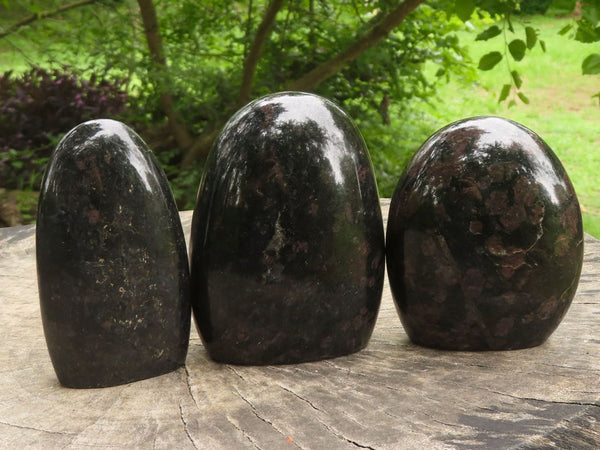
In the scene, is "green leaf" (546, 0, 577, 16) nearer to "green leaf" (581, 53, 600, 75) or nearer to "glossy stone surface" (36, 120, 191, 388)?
"green leaf" (581, 53, 600, 75)

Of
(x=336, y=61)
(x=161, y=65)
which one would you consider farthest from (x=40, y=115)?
(x=336, y=61)

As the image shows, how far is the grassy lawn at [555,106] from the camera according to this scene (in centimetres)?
884

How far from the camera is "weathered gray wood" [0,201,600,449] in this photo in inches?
76.9

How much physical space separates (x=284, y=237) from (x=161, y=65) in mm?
3764

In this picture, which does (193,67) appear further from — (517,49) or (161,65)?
(517,49)

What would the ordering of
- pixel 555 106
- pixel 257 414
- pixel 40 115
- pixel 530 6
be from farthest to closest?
pixel 555 106 < pixel 530 6 < pixel 40 115 < pixel 257 414

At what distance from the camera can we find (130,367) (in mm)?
2402

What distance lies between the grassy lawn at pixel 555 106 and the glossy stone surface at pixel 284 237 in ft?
17.0

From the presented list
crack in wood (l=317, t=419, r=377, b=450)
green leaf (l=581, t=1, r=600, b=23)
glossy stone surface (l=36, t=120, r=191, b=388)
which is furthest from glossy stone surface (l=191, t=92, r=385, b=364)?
green leaf (l=581, t=1, r=600, b=23)

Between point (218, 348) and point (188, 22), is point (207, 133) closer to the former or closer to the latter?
point (188, 22)

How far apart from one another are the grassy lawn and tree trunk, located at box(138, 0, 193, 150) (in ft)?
8.95

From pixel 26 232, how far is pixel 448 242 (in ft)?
9.08

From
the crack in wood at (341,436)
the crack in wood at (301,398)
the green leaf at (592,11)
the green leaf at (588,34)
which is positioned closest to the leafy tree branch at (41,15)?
the green leaf at (588,34)

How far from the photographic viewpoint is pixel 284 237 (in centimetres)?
242
